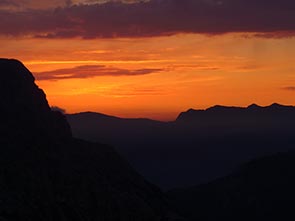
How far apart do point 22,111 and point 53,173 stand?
48.6m

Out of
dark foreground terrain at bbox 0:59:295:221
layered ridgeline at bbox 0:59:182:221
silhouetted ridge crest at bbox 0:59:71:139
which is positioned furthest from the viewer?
silhouetted ridge crest at bbox 0:59:71:139

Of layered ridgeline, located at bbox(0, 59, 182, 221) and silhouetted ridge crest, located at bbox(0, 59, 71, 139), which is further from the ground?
silhouetted ridge crest, located at bbox(0, 59, 71, 139)

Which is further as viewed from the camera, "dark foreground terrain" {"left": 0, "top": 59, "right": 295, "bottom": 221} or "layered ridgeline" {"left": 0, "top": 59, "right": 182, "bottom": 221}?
"dark foreground terrain" {"left": 0, "top": 59, "right": 295, "bottom": 221}

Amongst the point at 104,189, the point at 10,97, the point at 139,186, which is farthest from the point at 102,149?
the point at 104,189

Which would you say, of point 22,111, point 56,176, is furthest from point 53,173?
point 22,111

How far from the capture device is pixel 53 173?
13588 centimetres

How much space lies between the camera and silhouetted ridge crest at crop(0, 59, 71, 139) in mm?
164750

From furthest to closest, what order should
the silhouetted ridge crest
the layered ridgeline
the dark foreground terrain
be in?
the silhouetted ridge crest
the dark foreground terrain
the layered ridgeline

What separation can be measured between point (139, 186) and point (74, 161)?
25367 mm

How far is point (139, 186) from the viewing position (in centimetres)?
17838

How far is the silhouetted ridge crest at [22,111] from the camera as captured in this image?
541 feet

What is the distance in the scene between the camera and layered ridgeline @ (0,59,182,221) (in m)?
113

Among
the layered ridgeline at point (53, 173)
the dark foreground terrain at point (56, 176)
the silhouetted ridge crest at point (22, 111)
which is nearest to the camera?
the layered ridgeline at point (53, 173)

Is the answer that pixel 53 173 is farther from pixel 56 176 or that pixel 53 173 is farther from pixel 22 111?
pixel 22 111
